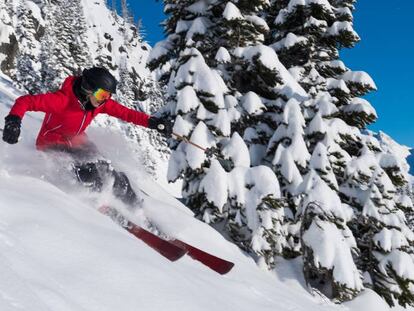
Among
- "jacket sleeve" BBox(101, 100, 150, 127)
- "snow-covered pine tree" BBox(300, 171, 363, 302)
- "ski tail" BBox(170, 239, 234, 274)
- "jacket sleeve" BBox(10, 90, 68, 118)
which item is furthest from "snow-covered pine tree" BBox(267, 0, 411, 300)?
"jacket sleeve" BBox(10, 90, 68, 118)

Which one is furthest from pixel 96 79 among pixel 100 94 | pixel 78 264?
pixel 78 264

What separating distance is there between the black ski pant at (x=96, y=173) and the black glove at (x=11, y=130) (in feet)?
3.02

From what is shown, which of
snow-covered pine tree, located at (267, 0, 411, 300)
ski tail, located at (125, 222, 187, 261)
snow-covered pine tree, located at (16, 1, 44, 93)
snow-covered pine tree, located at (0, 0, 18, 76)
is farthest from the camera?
snow-covered pine tree, located at (16, 1, 44, 93)

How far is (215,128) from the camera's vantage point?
37.0 ft

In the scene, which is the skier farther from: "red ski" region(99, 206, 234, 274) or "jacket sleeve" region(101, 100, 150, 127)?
"jacket sleeve" region(101, 100, 150, 127)

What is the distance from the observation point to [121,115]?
24.6ft

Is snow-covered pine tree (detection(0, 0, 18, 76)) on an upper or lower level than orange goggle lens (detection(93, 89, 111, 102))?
upper

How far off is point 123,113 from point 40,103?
5.72 ft

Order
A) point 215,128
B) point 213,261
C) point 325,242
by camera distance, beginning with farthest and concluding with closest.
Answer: point 215,128 → point 325,242 → point 213,261

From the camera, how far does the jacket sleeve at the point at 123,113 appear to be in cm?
738

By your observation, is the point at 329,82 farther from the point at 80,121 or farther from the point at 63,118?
the point at 63,118

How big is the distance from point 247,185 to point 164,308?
24.8 ft

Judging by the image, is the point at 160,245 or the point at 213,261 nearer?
the point at 160,245

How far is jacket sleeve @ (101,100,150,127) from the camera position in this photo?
7.38 m
